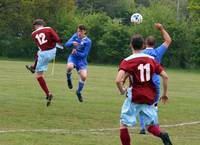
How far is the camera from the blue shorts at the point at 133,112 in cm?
939

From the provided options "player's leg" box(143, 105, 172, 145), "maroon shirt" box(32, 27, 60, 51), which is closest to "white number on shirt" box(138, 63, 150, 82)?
"player's leg" box(143, 105, 172, 145)

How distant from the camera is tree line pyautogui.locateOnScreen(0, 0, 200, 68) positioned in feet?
193

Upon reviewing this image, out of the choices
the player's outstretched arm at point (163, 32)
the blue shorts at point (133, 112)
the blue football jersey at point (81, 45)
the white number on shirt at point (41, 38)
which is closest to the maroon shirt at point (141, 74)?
the blue shorts at point (133, 112)

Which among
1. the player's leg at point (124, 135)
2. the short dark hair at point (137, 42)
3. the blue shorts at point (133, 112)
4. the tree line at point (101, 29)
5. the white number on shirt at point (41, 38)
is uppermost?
the short dark hair at point (137, 42)

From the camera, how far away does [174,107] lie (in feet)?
61.0

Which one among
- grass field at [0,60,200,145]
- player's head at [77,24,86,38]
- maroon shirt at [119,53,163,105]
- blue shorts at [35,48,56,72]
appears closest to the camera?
maroon shirt at [119,53,163,105]

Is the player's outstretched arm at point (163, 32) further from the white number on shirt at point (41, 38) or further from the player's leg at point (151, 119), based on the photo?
the white number on shirt at point (41, 38)

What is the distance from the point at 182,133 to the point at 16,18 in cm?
5694

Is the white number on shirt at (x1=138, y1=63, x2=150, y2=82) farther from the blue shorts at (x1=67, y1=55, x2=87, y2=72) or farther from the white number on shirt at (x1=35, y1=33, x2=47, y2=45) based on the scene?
the blue shorts at (x1=67, y1=55, x2=87, y2=72)

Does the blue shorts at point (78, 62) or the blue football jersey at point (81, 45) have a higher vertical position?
the blue football jersey at point (81, 45)

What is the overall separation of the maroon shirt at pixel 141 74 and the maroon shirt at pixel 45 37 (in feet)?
21.3

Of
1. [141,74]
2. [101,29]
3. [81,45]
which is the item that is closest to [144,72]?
[141,74]

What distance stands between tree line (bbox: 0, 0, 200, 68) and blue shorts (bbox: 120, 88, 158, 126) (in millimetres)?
49227

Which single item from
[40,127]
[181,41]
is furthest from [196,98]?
[181,41]
